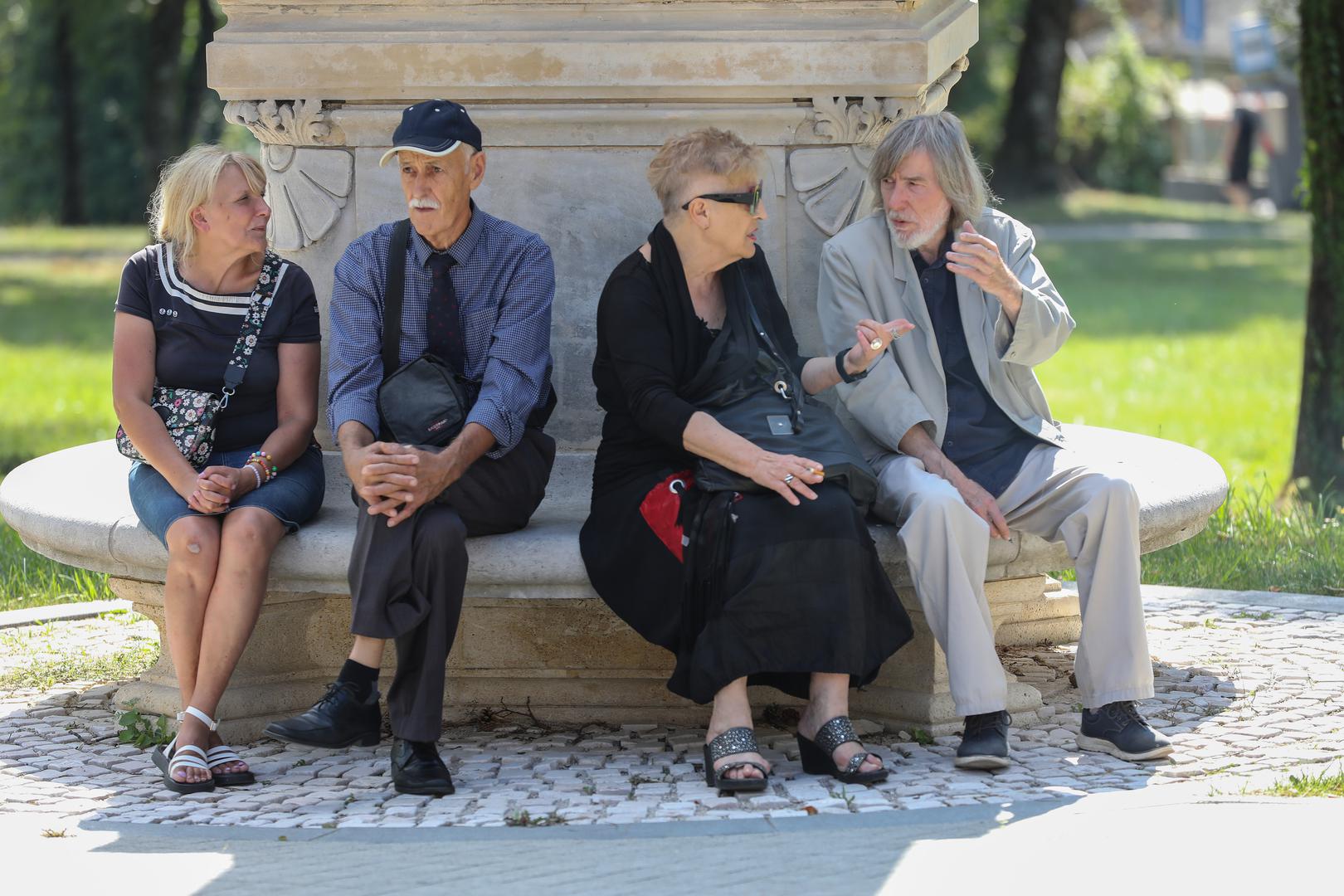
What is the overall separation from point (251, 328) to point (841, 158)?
66.6 inches

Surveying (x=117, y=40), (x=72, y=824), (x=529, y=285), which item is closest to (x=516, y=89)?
(x=529, y=285)

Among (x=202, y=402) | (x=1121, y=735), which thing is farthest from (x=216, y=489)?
(x=1121, y=735)

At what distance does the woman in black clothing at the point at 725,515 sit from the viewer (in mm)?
4355

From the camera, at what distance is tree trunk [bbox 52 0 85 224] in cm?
2955

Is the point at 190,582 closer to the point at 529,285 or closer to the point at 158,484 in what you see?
the point at 158,484

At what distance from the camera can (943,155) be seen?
4.85 meters

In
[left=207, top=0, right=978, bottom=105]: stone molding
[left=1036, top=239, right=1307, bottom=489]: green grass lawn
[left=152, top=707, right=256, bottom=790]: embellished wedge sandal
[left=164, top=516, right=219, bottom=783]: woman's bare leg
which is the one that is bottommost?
[left=1036, top=239, right=1307, bottom=489]: green grass lawn

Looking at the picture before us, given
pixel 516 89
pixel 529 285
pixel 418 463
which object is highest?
pixel 516 89

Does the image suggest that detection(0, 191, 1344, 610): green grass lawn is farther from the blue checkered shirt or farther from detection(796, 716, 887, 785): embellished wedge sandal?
detection(796, 716, 887, 785): embellished wedge sandal

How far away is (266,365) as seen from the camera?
4.90 metres

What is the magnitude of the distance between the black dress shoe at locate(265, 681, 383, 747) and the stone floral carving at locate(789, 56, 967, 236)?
1.87 meters

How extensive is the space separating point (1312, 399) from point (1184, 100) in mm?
33578

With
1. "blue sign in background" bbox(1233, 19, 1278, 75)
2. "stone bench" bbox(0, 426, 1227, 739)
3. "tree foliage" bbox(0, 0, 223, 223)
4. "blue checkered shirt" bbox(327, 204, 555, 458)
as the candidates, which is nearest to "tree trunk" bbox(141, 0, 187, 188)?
"tree foliage" bbox(0, 0, 223, 223)

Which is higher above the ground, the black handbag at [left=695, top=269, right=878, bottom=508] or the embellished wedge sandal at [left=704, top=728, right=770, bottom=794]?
the black handbag at [left=695, top=269, right=878, bottom=508]
